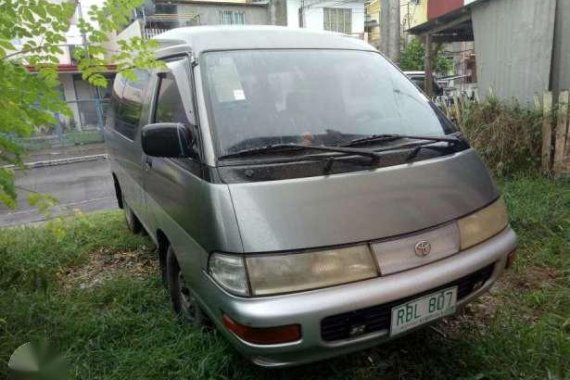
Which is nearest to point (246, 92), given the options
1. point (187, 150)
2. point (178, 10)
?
point (187, 150)

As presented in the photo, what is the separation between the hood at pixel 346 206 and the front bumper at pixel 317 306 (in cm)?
20

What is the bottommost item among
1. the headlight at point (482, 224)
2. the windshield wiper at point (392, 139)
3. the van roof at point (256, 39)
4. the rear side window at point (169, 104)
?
the headlight at point (482, 224)

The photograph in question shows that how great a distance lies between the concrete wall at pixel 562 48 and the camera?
17.5 ft

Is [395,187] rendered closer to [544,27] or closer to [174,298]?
[174,298]

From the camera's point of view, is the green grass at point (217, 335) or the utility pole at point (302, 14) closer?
the green grass at point (217, 335)

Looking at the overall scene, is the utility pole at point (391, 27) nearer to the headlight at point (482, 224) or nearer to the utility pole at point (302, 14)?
the headlight at point (482, 224)

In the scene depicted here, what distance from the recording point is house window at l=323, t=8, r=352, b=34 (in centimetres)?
2991

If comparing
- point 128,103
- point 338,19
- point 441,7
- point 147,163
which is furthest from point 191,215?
point 338,19

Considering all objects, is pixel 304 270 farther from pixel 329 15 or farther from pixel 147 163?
pixel 329 15

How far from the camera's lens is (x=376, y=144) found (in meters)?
2.34

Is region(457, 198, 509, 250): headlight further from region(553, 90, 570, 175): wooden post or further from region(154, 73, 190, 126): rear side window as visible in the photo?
region(553, 90, 570, 175): wooden post

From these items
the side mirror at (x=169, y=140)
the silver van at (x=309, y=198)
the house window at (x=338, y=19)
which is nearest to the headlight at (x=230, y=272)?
the silver van at (x=309, y=198)

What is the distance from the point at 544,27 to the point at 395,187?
15.9 ft

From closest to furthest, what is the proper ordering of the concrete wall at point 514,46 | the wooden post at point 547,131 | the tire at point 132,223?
the tire at point 132,223 < the wooden post at point 547,131 < the concrete wall at point 514,46
